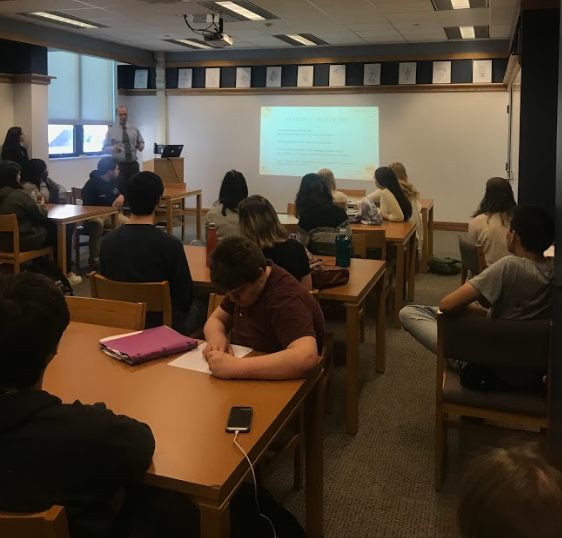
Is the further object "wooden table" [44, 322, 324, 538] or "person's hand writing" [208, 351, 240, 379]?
"person's hand writing" [208, 351, 240, 379]

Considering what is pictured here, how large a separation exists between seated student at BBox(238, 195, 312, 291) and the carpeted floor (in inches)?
32.6

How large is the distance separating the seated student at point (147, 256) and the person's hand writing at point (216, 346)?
30.9 inches

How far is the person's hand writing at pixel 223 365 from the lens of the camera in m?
1.77

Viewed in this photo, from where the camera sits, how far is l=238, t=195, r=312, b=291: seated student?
2.91 m

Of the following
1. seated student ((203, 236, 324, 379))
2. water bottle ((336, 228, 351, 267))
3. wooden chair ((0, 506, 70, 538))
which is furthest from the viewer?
water bottle ((336, 228, 351, 267))

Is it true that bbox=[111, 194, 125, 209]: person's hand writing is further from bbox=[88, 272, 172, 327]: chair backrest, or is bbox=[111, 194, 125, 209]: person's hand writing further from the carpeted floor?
bbox=[88, 272, 172, 327]: chair backrest

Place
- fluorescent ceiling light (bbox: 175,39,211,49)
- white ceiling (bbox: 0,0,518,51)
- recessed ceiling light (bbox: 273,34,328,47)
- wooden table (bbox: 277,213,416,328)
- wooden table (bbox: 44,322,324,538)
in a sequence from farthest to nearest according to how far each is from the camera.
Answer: fluorescent ceiling light (bbox: 175,39,211,49)
recessed ceiling light (bbox: 273,34,328,47)
white ceiling (bbox: 0,0,518,51)
wooden table (bbox: 277,213,416,328)
wooden table (bbox: 44,322,324,538)

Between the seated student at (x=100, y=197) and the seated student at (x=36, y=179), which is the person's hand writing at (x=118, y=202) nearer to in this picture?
the seated student at (x=100, y=197)

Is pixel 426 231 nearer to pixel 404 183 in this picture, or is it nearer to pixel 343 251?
pixel 404 183

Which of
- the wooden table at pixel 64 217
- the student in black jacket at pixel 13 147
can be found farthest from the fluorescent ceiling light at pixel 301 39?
the wooden table at pixel 64 217

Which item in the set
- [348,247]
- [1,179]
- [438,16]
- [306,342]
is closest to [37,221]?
[1,179]

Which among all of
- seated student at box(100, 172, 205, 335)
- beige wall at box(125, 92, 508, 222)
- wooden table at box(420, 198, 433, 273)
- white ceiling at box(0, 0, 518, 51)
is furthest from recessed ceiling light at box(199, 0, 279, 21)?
seated student at box(100, 172, 205, 335)

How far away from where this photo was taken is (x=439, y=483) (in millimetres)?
2479

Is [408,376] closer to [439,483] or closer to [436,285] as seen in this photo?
[439,483]
